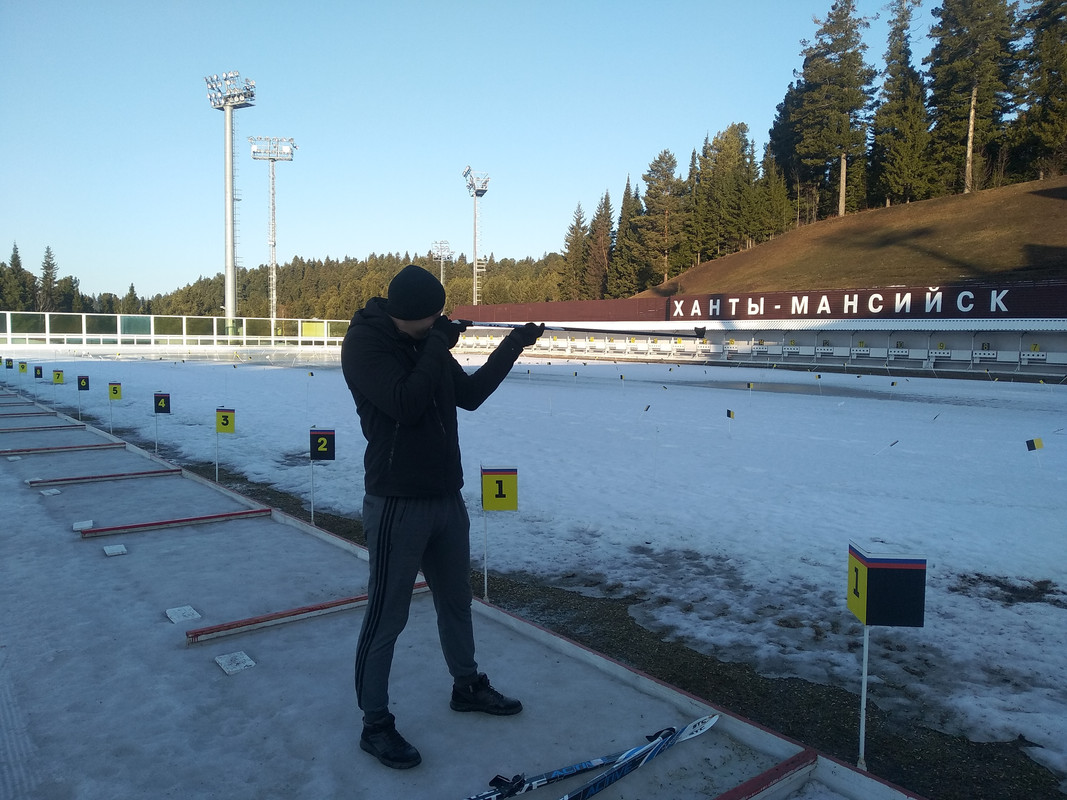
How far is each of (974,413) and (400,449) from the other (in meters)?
19.0

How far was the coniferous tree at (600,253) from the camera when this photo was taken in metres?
93.8

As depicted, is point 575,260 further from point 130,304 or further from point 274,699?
point 274,699

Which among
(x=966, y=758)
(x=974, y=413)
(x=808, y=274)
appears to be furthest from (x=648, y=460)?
(x=808, y=274)

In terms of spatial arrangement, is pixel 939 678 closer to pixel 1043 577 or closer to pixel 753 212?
pixel 1043 577

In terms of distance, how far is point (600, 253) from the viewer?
9412 centimetres

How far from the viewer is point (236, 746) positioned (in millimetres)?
3125

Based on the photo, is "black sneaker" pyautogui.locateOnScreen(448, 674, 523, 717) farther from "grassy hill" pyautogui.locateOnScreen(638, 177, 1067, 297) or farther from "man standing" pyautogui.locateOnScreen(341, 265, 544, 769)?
"grassy hill" pyautogui.locateOnScreen(638, 177, 1067, 297)

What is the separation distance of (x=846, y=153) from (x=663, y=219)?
20.7 meters

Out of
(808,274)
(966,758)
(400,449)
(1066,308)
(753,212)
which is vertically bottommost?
(966,758)

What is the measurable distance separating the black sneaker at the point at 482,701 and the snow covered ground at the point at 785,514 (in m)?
1.79

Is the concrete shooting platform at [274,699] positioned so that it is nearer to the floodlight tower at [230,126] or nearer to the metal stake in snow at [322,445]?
the metal stake in snow at [322,445]

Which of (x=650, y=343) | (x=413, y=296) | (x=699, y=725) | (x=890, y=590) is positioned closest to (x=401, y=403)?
(x=413, y=296)

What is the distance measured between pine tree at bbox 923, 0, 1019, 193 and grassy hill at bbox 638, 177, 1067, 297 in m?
5.12

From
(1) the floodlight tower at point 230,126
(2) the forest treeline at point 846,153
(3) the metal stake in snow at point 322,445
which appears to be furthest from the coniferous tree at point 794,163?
(3) the metal stake in snow at point 322,445
